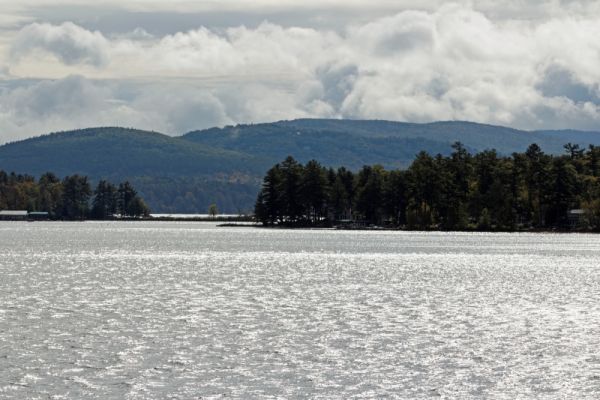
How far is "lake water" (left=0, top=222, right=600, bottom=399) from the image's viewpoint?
145ft

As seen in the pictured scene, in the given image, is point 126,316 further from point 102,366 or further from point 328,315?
point 102,366

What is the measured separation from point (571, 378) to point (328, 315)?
26.8 meters

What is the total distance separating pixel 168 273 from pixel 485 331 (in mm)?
60802

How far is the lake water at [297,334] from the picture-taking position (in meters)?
44.3

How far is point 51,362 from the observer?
49.5 meters

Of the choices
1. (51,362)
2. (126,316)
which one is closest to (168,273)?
(126,316)

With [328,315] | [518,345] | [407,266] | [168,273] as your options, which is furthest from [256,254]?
[518,345]

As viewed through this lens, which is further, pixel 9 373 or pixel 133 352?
pixel 133 352

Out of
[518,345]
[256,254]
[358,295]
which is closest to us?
[518,345]

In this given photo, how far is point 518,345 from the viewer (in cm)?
5641

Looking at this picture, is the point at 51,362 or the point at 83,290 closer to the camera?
the point at 51,362

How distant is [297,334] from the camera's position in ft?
198

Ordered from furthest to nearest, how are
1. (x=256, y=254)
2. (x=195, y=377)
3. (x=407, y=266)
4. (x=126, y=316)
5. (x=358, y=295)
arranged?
(x=256, y=254)
(x=407, y=266)
(x=358, y=295)
(x=126, y=316)
(x=195, y=377)

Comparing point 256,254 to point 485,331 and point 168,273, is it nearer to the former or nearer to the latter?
point 168,273
